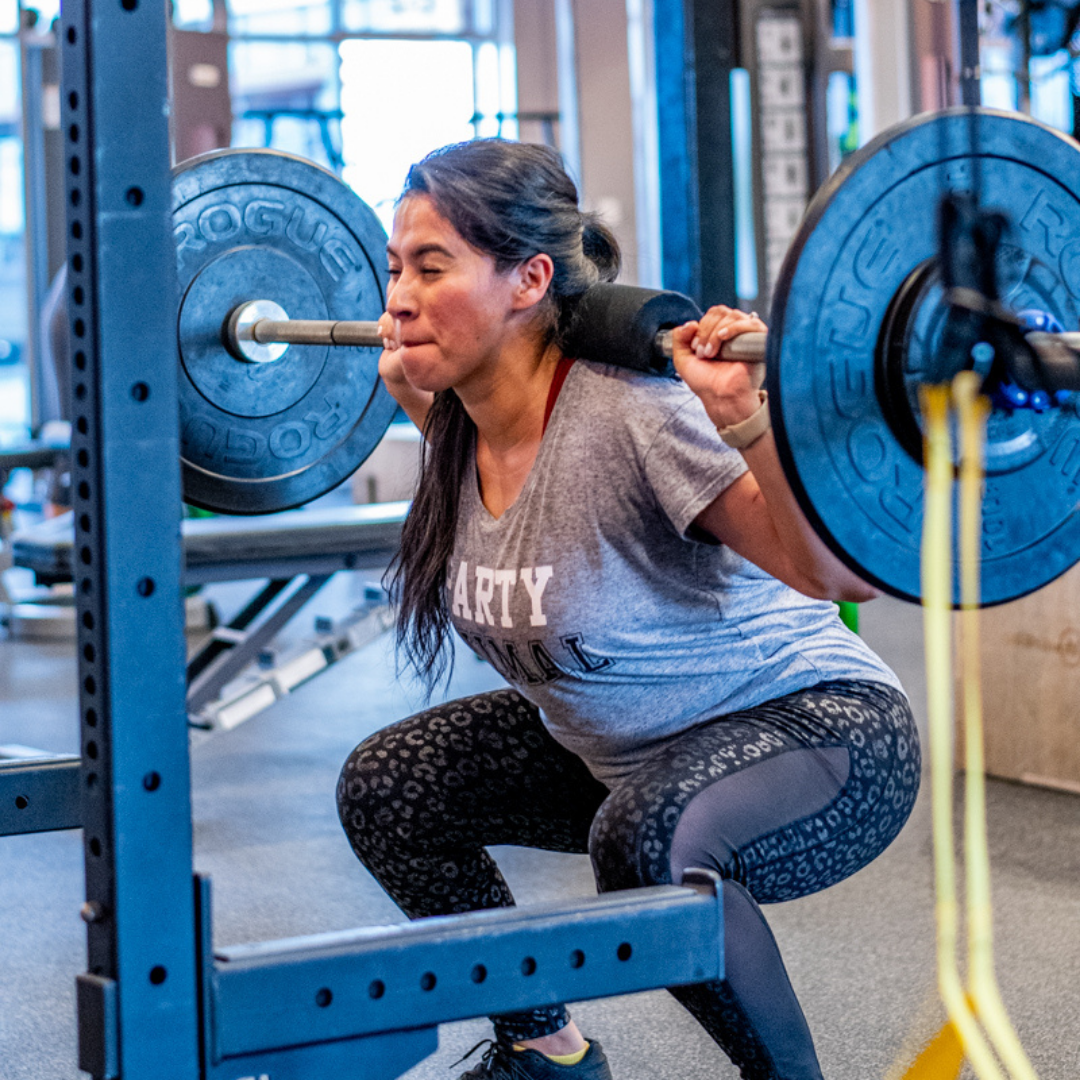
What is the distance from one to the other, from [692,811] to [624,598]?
0.26 metres

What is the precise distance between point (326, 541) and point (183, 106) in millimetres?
3900

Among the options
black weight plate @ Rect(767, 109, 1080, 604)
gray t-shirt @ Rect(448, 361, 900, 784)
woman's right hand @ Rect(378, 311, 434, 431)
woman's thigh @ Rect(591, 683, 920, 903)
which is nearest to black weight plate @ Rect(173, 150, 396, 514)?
woman's right hand @ Rect(378, 311, 434, 431)

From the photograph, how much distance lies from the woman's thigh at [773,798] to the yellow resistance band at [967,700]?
306mm

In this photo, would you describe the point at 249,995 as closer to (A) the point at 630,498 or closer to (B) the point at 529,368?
(A) the point at 630,498

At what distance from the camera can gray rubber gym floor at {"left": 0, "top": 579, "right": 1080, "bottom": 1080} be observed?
1.96 metres

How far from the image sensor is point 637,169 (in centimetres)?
851

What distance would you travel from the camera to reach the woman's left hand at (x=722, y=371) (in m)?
1.29

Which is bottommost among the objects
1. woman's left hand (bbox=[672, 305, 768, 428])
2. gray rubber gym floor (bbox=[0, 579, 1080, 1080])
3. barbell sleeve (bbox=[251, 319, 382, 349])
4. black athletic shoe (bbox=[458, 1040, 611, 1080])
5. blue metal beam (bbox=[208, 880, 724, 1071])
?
gray rubber gym floor (bbox=[0, 579, 1080, 1080])

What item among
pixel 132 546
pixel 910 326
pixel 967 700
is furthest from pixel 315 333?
pixel 967 700

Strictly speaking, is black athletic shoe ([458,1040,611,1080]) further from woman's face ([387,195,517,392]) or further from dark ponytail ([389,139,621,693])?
woman's face ([387,195,517,392])

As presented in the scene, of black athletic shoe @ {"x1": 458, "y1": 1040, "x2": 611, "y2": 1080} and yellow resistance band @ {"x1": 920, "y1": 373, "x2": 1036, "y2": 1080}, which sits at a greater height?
yellow resistance band @ {"x1": 920, "y1": 373, "x2": 1036, "y2": 1080}

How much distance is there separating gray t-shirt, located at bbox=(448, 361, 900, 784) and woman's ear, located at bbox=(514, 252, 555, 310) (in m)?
0.09

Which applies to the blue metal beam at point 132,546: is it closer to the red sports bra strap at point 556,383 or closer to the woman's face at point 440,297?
the woman's face at point 440,297

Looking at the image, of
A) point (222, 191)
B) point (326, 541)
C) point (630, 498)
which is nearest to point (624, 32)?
point (326, 541)
